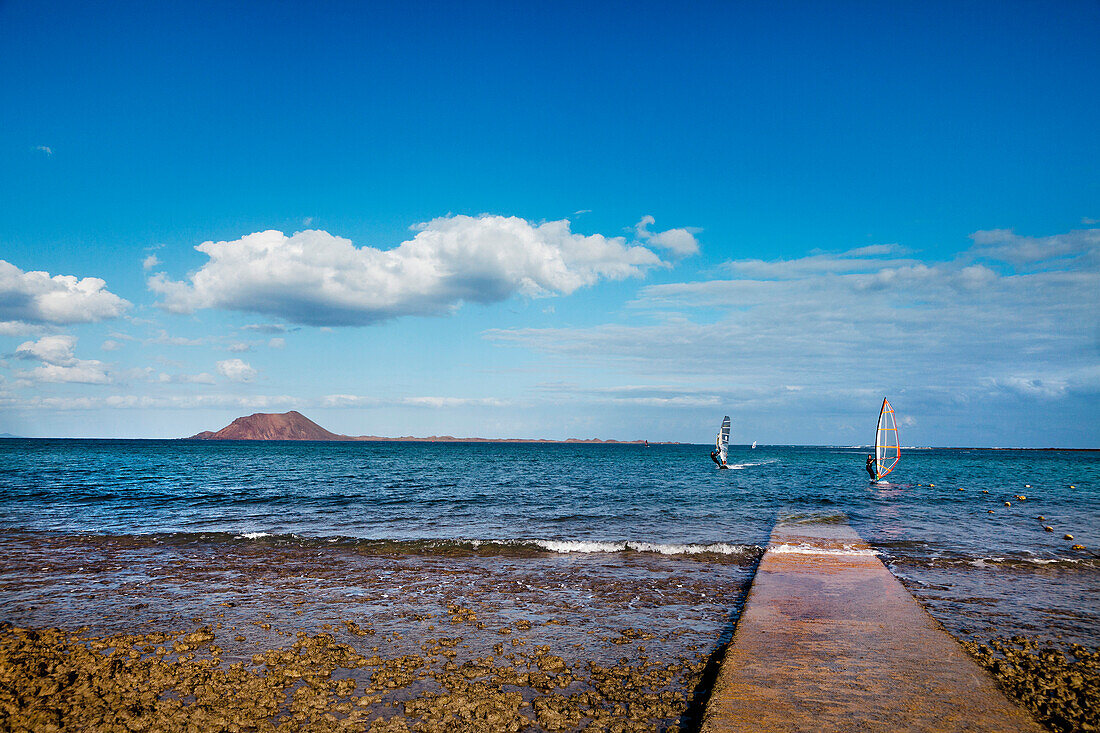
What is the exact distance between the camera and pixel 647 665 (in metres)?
8.09

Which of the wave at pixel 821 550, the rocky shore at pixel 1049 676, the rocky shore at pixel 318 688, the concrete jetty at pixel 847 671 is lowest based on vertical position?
the wave at pixel 821 550

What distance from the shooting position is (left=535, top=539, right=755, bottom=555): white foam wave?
16750 millimetres

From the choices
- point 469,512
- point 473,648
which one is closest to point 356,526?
point 469,512

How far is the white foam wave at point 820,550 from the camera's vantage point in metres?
15.9

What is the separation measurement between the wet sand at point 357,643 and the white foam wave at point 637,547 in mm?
1825

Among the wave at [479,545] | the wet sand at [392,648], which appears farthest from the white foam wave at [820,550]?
the wet sand at [392,648]

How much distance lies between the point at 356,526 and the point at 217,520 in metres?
6.22

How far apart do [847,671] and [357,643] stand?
22.8 feet

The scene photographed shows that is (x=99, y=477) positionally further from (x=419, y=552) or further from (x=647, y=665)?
(x=647, y=665)

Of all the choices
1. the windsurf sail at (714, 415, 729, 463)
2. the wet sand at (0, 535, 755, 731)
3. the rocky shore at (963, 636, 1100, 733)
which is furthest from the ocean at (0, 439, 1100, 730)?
the windsurf sail at (714, 415, 729, 463)

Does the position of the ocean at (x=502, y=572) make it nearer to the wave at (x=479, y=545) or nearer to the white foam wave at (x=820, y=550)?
the wave at (x=479, y=545)

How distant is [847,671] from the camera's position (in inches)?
285

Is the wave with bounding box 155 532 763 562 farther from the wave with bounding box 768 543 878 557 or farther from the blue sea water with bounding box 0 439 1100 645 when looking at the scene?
the wave with bounding box 768 543 878 557

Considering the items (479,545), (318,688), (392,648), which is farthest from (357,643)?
(479,545)
